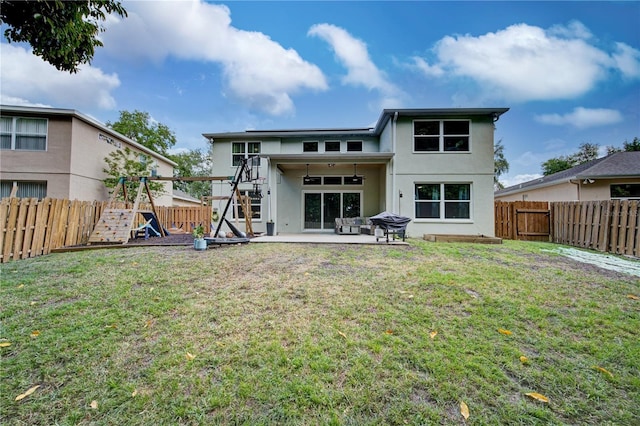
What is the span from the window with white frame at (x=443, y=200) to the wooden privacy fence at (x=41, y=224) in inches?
476

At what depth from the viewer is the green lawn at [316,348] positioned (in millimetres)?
2027

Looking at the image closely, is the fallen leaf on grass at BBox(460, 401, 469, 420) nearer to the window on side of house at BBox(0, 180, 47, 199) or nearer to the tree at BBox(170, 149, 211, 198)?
the window on side of house at BBox(0, 180, 47, 199)

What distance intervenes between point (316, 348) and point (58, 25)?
5.50 meters

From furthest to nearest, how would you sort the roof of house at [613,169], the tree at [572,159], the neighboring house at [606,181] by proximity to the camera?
the tree at [572,159] < the neighboring house at [606,181] < the roof of house at [613,169]

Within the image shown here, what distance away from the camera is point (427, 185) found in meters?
11.6

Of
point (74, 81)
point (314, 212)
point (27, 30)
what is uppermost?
point (74, 81)

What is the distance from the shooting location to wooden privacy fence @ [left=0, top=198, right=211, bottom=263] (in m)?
6.09

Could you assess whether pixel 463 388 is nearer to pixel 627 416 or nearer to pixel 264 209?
pixel 627 416

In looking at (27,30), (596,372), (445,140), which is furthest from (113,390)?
(445,140)

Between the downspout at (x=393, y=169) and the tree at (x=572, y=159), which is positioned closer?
the downspout at (x=393, y=169)

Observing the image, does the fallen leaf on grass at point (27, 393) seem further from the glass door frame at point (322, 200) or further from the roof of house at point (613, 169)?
the roof of house at point (613, 169)

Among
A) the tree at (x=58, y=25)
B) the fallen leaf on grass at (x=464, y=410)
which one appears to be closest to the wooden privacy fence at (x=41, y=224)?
the tree at (x=58, y=25)

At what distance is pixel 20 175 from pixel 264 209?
10428 millimetres

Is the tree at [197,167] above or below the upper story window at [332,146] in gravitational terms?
above
